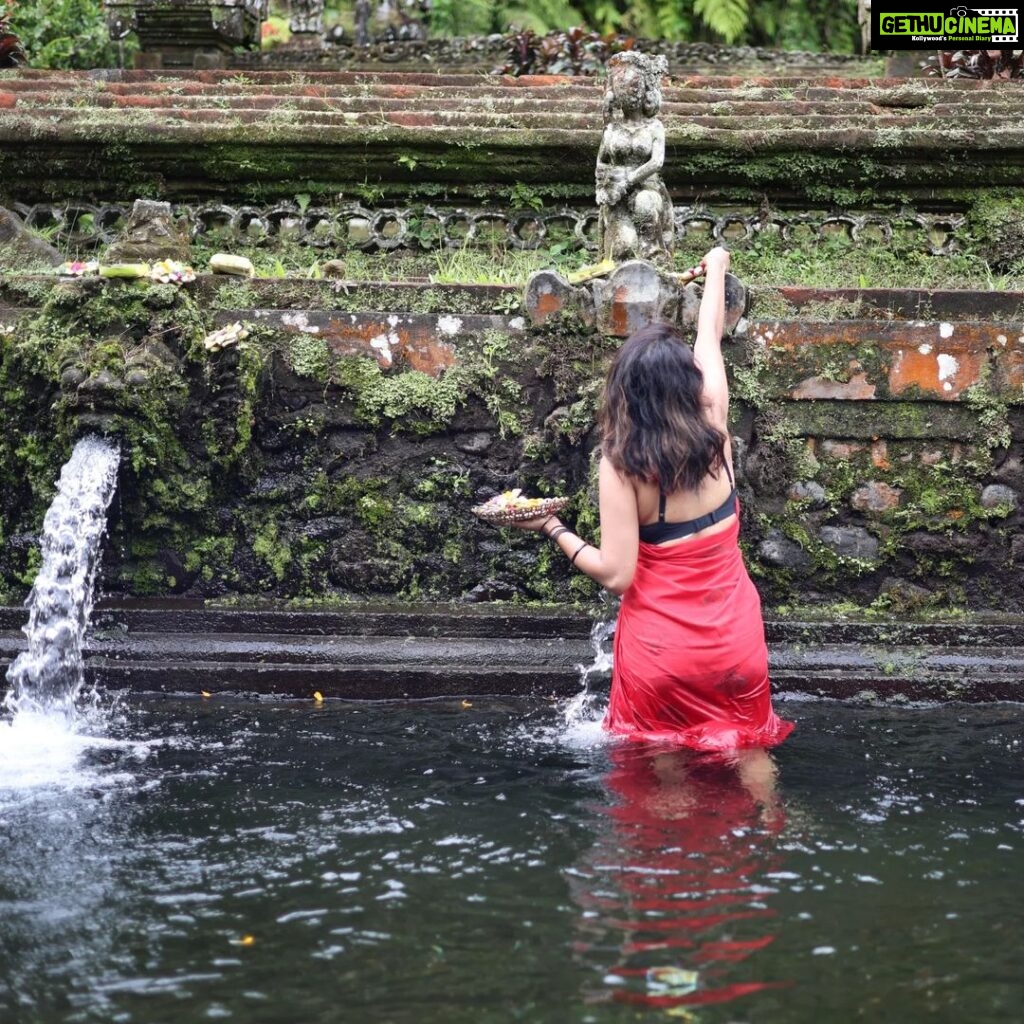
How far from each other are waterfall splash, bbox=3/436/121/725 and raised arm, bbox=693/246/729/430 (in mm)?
2496

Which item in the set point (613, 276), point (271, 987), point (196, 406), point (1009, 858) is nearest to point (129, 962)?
point (271, 987)

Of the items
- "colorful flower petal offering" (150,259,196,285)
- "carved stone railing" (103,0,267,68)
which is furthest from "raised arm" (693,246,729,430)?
"carved stone railing" (103,0,267,68)

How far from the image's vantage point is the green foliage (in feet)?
40.5

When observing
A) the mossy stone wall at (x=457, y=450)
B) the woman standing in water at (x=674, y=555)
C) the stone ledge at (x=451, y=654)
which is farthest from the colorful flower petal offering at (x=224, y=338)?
the woman standing in water at (x=674, y=555)

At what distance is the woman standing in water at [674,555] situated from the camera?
415 centimetres

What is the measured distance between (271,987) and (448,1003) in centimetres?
40

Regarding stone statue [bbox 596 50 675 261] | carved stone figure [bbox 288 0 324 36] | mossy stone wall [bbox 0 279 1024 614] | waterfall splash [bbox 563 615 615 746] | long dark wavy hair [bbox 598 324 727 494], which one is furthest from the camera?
carved stone figure [bbox 288 0 324 36]

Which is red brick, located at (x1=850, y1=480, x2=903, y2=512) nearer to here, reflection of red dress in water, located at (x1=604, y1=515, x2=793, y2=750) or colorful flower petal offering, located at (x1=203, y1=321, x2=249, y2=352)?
reflection of red dress in water, located at (x1=604, y1=515, x2=793, y2=750)

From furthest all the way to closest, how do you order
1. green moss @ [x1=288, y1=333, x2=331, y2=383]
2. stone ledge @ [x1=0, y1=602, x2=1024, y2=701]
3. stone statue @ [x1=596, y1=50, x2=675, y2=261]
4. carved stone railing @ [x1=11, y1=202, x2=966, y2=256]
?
1. carved stone railing @ [x1=11, y1=202, x2=966, y2=256]
2. stone statue @ [x1=596, y1=50, x2=675, y2=261]
3. green moss @ [x1=288, y1=333, x2=331, y2=383]
4. stone ledge @ [x1=0, y1=602, x2=1024, y2=701]

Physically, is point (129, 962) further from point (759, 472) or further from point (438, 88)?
point (438, 88)

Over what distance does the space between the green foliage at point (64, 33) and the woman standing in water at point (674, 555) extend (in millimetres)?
9827

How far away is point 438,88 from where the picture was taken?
8.98 meters

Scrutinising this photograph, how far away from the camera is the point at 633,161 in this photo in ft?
19.9
